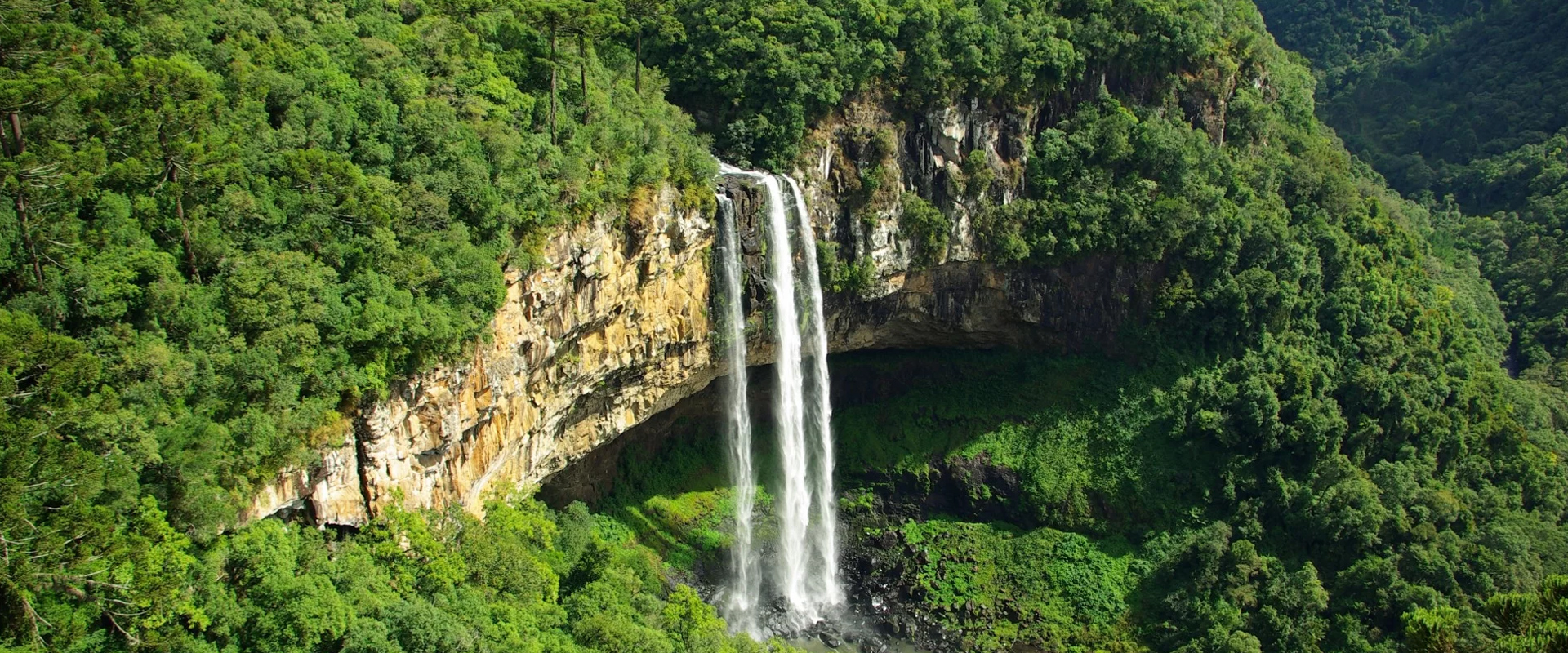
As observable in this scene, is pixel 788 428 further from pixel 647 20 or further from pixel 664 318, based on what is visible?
pixel 647 20

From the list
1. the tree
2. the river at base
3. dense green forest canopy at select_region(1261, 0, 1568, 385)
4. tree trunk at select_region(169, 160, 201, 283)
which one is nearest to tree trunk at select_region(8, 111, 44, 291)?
tree trunk at select_region(169, 160, 201, 283)

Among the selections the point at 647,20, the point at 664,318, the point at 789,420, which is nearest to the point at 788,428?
the point at 789,420

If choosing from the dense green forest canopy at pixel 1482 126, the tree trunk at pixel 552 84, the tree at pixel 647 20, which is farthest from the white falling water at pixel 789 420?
the dense green forest canopy at pixel 1482 126

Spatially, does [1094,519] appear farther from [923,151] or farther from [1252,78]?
[1252,78]

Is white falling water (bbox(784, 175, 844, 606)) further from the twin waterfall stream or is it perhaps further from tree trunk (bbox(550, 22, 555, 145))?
tree trunk (bbox(550, 22, 555, 145))

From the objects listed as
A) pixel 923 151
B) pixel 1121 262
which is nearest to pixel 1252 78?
pixel 1121 262

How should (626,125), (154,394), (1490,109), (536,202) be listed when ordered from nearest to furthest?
1. (154,394)
2. (536,202)
3. (626,125)
4. (1490,109)
